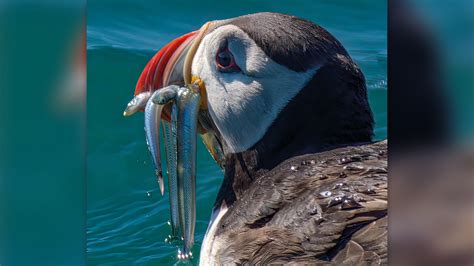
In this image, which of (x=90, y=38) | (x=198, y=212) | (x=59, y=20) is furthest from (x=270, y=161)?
(x=90, y=38)

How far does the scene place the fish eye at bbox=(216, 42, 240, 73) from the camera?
3.28m

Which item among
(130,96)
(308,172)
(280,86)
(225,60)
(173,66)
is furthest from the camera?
(130,96)

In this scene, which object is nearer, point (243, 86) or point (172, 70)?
point (243, 86)

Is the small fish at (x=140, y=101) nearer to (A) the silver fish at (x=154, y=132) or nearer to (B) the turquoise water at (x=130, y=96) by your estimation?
(A) the silver fish at (x=154, y=132)

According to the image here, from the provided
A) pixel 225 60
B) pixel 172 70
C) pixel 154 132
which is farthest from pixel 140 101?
pixel 225 60

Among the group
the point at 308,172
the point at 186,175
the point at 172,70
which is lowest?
the point at 186,175

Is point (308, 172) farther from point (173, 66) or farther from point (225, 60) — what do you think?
point (173, 66)

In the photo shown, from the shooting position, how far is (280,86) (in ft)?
10.5

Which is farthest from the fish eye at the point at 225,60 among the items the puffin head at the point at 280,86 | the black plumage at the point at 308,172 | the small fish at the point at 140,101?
the small fish at the point at 140,101

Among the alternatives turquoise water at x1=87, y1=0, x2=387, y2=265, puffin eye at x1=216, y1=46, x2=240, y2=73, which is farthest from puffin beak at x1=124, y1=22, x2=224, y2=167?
turquoise water at x1=87, y1=0, x2=387, y2=265

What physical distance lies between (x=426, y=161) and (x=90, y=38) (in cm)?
724

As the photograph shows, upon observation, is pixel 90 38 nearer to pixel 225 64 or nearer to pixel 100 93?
pixel 100 93

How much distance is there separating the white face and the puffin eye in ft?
0.06

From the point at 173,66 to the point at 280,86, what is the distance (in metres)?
0.55
